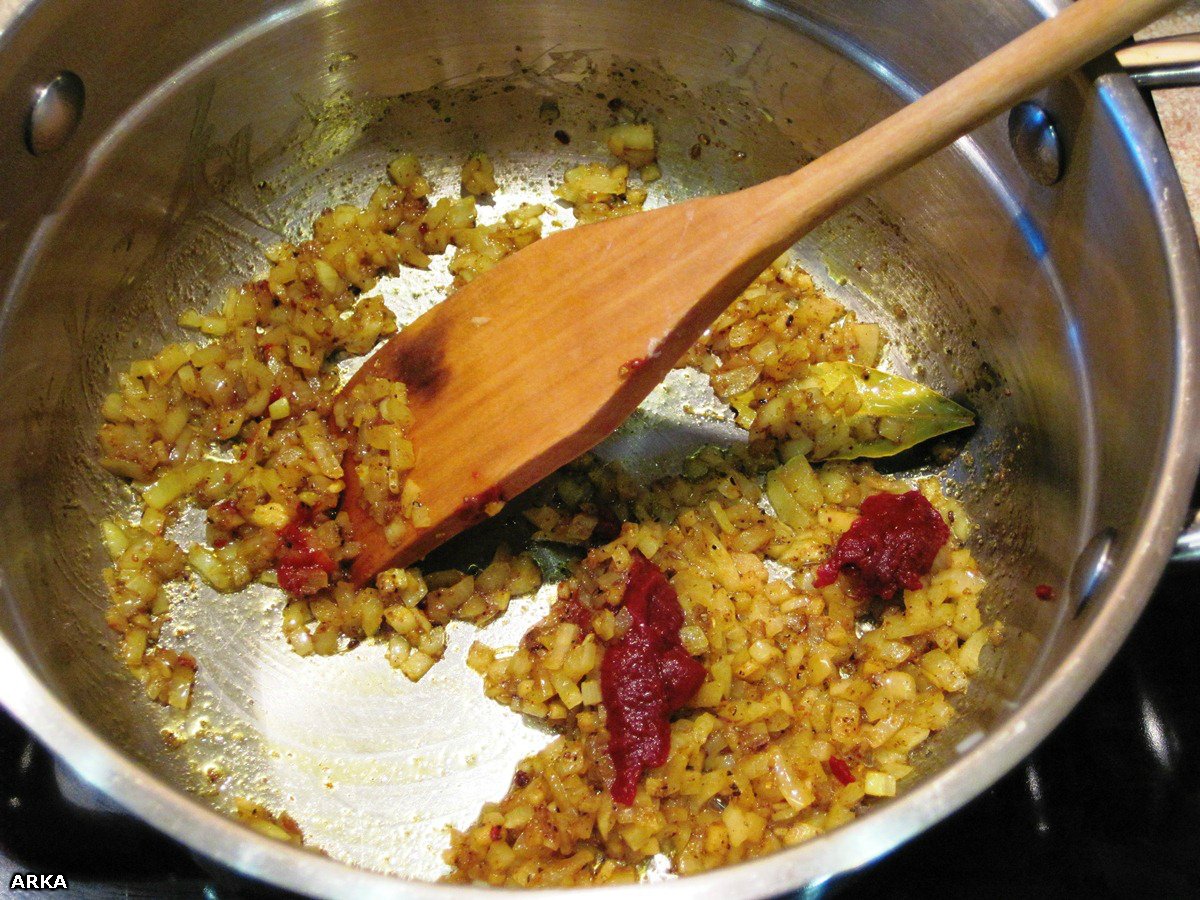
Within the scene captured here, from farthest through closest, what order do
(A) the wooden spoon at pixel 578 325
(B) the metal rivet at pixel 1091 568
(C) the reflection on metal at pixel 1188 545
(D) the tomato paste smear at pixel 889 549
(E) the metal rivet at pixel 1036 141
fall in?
1. (D) the tomato paste smear at pixel 889 549
2. (E) the metal rivet at pixel 1036 141
3. (A) the wooden spoon at pixel 578 325
4. (B) the metal rivet at pixel 1091 568
5. (C) the reflection on metal at pixel 1188 545

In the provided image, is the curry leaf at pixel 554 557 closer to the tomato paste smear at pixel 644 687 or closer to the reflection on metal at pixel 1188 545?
the tomato paste smear at pixel 644 687

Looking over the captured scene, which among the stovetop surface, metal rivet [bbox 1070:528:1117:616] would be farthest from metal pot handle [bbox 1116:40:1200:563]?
the stovetop surface

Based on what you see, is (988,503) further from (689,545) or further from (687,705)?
(687,705)

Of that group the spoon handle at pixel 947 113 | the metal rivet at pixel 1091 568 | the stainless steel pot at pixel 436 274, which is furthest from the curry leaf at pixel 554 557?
the metal rivet at pixel 1091 568

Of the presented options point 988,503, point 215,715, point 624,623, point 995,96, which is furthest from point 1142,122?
point 215,715

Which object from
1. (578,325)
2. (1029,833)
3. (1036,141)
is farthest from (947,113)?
(1029,833)

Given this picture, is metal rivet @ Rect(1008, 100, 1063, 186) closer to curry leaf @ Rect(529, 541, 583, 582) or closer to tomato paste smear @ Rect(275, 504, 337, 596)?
curry leaf @ Rect(529, 541, 583, 582)
